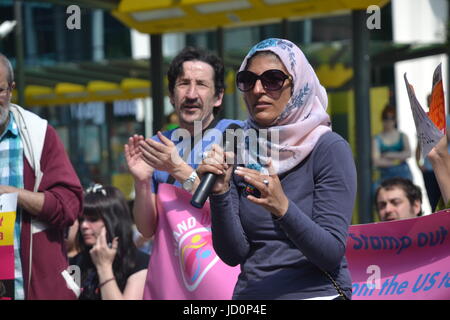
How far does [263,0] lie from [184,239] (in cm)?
486

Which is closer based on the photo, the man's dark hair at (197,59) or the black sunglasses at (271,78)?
the black sunglasses at (271,78)

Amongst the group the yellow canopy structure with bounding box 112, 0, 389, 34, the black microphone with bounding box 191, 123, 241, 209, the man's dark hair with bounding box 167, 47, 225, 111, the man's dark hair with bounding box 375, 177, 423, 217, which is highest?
the yellow canopy structure with bounding box 112, 0, 389, 34

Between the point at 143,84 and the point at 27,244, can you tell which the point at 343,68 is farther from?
the point at 27,244

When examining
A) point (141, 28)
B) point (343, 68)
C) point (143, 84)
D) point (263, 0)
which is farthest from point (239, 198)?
point (143, 84)

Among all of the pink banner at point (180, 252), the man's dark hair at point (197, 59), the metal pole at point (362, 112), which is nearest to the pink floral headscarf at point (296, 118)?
the pink banner at point (180, 252)

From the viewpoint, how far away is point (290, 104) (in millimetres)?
2889

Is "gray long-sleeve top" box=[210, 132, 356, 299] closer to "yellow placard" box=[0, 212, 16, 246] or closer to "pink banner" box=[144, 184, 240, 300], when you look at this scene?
"pink banner" box=[144, 184, 240, 300]

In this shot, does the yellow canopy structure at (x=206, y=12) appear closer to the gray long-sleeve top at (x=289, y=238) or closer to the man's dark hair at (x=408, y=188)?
the man's dark hair at (x=408, y=188)

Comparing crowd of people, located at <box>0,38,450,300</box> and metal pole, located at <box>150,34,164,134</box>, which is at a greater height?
metal pole, located at <box>150,34,164,134</box>

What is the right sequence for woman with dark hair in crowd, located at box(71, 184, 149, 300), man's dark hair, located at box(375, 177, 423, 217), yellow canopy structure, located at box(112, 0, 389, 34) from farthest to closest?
yellow canopy structure, located at box(112, 0, 389, 34)
man's dark hair, located at box(375, 177, 423, 217)
woman with dark hair in crowd, located at box(71, 184, 149, 300)

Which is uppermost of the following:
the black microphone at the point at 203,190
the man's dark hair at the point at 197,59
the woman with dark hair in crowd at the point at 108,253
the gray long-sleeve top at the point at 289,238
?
the man's dark hair at the point at 197,59

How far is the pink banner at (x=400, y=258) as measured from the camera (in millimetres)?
3674

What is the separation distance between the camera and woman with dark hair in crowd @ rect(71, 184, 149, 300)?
4922mm

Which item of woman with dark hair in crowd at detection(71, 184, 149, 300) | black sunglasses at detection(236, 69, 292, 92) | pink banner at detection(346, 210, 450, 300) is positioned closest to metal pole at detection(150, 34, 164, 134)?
woman with dark hair in crowd at detection(71, 184, 149, 300)
